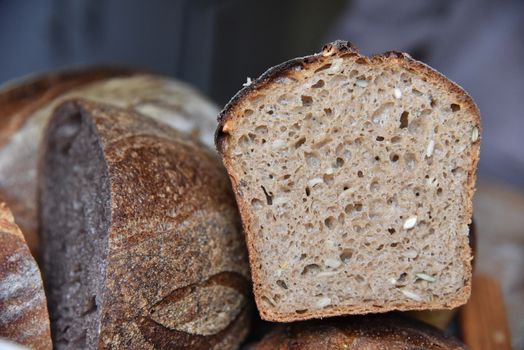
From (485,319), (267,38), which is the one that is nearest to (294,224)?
(485,319)

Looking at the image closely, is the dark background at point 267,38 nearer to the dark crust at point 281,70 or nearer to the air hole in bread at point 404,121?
the air hole in bread at point 404,121

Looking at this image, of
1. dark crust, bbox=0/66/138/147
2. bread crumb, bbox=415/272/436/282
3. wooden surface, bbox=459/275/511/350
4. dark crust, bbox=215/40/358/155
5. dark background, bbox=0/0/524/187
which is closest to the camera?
dark crust, bbox=215/40/358/155

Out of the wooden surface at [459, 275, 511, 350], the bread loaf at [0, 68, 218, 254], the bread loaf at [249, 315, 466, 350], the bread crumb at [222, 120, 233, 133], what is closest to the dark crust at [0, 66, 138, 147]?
the bread loaf at [0, 68, 218, 254]

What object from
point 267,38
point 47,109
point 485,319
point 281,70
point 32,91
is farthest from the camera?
point 267,38

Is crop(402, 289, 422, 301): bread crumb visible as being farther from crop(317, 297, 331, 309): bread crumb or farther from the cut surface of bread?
crop(317, 297, 331, 309): bread crumb

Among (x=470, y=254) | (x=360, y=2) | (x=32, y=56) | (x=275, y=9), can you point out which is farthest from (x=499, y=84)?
(x=32, y=56)

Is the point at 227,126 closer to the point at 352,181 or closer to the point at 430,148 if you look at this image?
the point at 352,181
